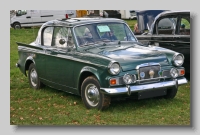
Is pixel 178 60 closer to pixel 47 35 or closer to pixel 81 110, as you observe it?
pixel 81 110

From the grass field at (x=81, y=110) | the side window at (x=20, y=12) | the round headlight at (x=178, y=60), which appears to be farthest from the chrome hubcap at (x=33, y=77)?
the round headlight at (x=178, y=60)

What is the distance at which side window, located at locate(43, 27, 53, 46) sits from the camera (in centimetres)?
933

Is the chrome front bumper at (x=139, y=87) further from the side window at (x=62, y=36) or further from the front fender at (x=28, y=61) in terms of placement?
the front fender at (x=28, y=61)

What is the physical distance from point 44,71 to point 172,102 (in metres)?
2.42

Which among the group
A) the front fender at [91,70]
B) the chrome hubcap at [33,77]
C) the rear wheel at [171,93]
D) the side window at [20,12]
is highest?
the side window at [20,12]

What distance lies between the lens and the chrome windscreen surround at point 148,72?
25.6ft

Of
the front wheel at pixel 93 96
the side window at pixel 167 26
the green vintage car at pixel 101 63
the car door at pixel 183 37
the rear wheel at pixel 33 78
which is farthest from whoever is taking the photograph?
the side window at pixel 167 26

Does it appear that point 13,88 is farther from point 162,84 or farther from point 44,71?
point 162,84

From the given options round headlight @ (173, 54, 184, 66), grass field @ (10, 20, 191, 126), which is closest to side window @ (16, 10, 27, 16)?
grass field @ (10, 20, 191, 126)

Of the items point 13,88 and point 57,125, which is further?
point 13,88

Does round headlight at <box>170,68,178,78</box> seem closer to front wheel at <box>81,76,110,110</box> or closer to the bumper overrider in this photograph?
the bumper overrider

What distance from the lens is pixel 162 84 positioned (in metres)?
7.96

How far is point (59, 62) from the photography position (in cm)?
873

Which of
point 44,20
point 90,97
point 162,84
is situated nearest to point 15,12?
point 44,20
